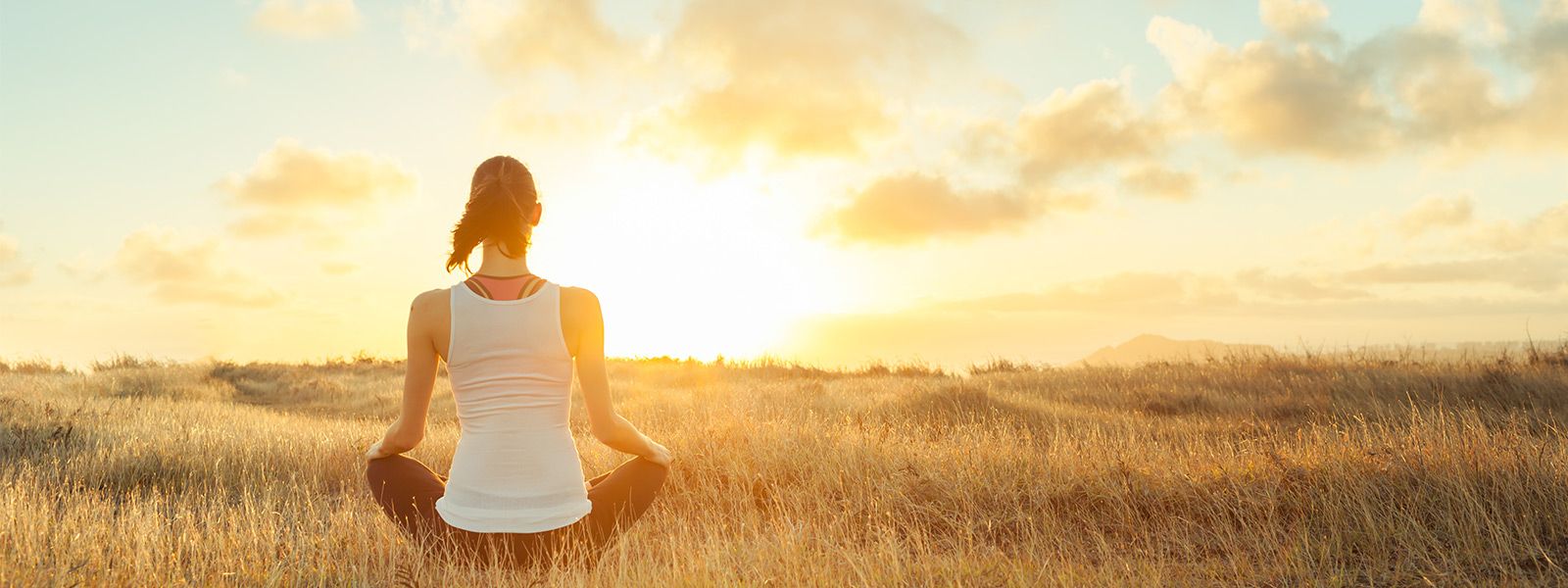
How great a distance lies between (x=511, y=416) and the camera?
3850 mm

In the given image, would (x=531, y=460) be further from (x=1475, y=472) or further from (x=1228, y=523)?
(x=1475, y=472)

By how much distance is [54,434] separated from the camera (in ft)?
27.9

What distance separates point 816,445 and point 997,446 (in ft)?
5.18

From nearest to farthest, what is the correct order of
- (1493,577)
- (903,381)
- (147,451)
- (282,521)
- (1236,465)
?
(1493,577) → (282,521) → (1236,465) → (147,451) → (903,381)

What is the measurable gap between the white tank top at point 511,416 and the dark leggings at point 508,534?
0.31 ft

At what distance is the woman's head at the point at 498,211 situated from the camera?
3791 mm

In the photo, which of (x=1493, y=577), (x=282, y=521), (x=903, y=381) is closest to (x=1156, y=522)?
(x=1493, y=577)

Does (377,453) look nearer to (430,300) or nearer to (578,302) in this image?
(430,300)

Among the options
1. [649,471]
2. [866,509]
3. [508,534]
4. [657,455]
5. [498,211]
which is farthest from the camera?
[866,509]

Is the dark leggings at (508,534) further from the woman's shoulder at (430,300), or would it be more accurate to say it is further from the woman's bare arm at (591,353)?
the woman's shoulder at (430,300)

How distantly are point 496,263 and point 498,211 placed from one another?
0.24 m

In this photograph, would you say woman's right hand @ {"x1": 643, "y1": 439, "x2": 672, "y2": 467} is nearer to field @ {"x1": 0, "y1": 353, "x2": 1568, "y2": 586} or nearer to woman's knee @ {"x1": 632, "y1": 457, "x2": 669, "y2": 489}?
woman's knee @ {"x1": 632, "y1": 457, "x2": 669, "y2": 489}

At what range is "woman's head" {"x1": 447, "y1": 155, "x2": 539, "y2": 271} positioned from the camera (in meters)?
3.79

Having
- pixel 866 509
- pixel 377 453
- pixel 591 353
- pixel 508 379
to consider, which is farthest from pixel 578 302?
pixel 866 509
